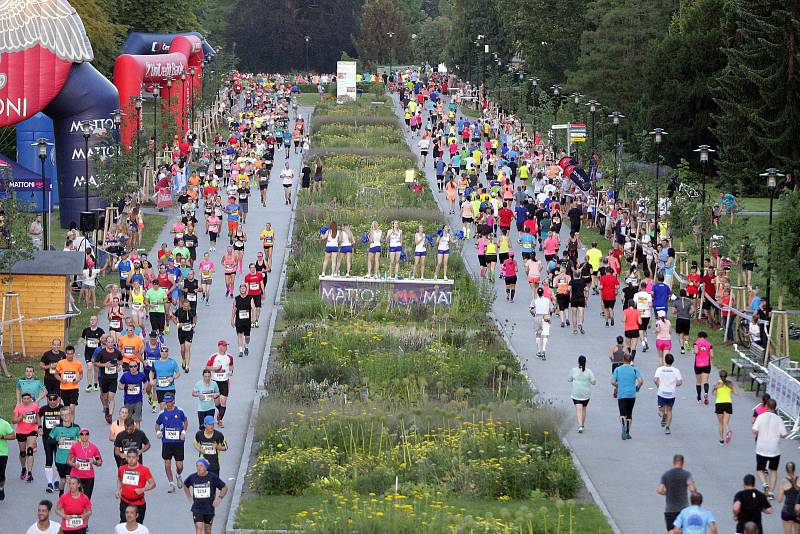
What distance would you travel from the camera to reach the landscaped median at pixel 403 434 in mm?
18281

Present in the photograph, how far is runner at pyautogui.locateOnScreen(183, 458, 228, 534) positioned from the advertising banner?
48.8 feet

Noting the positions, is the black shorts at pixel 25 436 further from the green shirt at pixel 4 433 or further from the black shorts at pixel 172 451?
the black shorts at pixel 172 451

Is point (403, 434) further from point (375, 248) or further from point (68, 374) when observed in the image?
point (375, 248)

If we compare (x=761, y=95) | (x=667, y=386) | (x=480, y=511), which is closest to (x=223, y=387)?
(x=480, y=511)

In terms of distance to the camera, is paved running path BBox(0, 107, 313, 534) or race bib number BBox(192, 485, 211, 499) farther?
paved running path BBox(0, 107, 313, 534)

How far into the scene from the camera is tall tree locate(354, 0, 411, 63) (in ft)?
420

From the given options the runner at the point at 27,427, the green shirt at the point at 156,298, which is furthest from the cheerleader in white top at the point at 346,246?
the runner at the point at 27,427

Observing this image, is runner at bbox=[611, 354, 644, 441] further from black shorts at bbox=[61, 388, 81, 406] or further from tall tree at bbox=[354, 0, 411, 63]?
tall tree at bbox=[354, 0, 411, 63]

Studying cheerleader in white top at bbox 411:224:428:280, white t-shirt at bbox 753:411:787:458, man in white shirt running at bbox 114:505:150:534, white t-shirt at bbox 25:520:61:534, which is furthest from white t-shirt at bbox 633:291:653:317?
white t-shirt at bbox 25:520:61:534

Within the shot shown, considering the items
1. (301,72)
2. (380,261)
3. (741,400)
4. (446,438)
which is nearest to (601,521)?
(446,438)

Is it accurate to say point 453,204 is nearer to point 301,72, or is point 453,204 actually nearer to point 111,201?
point 111,201

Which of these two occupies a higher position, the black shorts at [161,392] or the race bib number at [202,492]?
the black shorts at [161,392]

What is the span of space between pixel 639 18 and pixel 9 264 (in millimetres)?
56742

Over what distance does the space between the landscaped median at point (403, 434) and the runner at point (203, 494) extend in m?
0.83
